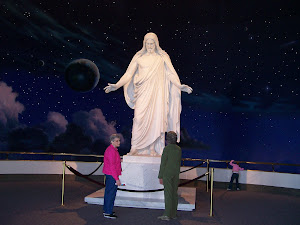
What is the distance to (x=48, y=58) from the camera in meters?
14.2

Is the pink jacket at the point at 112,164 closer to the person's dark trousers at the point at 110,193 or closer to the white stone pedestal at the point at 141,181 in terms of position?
the person's dark trousers at the point at 110,193

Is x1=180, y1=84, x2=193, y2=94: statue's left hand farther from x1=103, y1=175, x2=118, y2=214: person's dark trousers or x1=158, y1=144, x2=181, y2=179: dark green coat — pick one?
x1=103, y1=175, x2=118, y2=214: person's dark trousers

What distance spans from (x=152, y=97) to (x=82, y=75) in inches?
262

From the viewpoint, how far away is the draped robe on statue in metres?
7.95

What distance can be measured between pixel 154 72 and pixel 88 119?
6.96m

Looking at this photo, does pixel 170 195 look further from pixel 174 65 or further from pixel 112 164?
pixel 174 65

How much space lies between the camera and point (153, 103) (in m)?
7.99

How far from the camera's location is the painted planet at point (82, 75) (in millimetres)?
13875

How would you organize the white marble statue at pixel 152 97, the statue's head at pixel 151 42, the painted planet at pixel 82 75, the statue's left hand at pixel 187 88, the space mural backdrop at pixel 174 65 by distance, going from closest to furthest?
the statue's left hand at pixel 187 88 → the white marble statue at pixel 152 97 → the statue's head at pixel 151 42 → the space mural backdrop at pixel 174 65 → the painted planet at pixel 82 75

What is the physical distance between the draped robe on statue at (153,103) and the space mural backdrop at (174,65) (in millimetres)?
5616

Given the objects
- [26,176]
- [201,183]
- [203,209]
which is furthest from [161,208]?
[26,176]

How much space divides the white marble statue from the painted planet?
19.6ft

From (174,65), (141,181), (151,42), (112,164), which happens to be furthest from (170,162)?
(174,65)

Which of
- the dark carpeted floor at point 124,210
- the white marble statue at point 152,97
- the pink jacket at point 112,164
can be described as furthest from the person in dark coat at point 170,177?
the white marble statue at point 152,97
